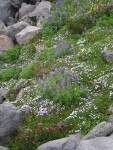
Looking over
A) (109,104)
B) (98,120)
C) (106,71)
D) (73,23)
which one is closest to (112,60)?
(106,71)

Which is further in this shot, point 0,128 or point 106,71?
point 106,71

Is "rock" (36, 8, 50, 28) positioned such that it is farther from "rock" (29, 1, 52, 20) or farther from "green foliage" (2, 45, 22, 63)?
"green foliage" (2, 45, 22, 63)

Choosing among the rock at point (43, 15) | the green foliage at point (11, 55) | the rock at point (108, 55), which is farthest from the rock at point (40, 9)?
the rock at point (108, 55)

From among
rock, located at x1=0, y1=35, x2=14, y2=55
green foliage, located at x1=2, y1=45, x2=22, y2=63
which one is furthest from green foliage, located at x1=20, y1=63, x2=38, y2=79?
rock, located at x1=0, y1=35, x2=14, y2=55

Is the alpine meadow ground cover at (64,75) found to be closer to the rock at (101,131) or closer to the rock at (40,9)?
the rock at (101,131)

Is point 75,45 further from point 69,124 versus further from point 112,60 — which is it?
point 69,124

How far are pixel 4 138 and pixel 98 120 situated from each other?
330cm

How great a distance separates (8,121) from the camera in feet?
38.5

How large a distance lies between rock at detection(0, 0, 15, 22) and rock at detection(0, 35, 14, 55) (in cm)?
572

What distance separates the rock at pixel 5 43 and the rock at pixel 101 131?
10.1m

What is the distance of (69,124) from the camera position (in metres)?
11.3

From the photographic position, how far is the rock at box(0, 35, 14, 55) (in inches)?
750

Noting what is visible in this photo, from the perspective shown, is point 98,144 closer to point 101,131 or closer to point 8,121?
point 101,131

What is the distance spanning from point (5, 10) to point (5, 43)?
6.91 metres
